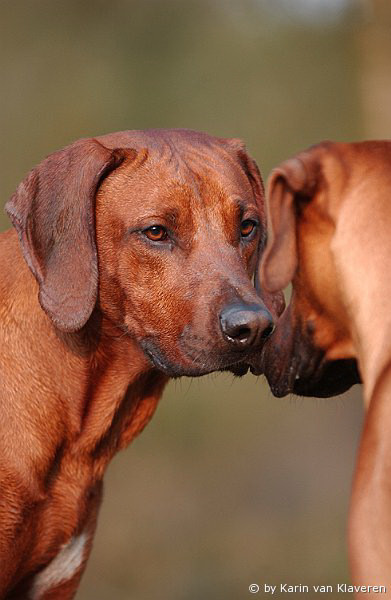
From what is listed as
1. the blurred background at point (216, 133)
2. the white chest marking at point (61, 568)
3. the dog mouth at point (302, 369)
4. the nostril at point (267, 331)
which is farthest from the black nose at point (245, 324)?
the blurred background at point (216, 133)

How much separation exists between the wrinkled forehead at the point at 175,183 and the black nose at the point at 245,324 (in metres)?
0.44

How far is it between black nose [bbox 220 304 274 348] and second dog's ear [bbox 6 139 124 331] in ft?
1.64

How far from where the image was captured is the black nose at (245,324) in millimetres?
3840

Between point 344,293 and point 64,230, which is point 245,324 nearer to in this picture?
point 344,293

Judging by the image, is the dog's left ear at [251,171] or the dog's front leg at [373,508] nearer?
the dog's front leg at [373,508]

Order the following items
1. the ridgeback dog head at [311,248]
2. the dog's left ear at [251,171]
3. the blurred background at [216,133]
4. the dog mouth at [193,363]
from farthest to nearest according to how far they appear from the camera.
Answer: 1. the blurred background at [216,133]
2. the dog's left ear at [251,171]
3. the ridgeback dog head at [311,248]
4. the dog mouth at [193,363]

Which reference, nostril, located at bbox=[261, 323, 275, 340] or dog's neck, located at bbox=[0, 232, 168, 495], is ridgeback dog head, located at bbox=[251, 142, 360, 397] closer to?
nostril, located at bbox=[261, 323, 275, 340]

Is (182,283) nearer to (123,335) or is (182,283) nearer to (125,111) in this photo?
(123,335)

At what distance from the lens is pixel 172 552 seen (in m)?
8.62

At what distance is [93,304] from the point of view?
4.08m

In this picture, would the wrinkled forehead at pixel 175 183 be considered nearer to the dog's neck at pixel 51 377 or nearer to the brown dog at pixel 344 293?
the brown dog at pixel 344 293

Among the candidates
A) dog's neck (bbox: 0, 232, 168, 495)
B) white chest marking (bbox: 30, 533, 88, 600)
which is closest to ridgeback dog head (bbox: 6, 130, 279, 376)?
dog's neck (bbox: 0, 232, 168, 495)

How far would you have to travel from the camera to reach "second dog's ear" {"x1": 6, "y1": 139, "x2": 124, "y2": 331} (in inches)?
159

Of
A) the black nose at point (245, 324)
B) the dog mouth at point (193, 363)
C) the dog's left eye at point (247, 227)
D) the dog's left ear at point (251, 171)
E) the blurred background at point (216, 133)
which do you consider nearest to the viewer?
the black nose at point (245, 324)
